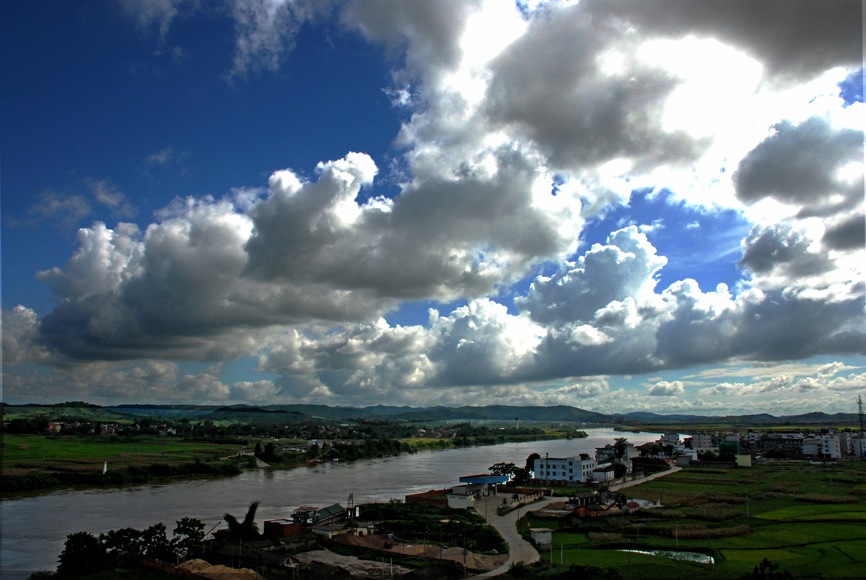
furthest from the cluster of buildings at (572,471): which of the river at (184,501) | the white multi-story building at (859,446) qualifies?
the white multi-story building at (859,446)

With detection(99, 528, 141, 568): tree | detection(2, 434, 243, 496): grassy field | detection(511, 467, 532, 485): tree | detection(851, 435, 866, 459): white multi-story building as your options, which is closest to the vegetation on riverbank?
detection(2, 434, 243, 496): grassy field

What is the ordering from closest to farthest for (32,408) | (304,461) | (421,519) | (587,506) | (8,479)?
(421,519), (587,506), (8,479), (304,461), (32,408)

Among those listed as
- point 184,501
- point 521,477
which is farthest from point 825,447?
point 184,501

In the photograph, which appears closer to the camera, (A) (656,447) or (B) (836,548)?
(B) (836,548)

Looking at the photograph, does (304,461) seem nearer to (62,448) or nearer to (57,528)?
(62,448)

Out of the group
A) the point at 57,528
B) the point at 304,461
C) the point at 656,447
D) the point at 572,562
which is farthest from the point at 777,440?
the point at 57,528

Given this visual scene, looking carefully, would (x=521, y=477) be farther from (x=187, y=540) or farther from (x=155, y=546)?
(x=155, y=546)

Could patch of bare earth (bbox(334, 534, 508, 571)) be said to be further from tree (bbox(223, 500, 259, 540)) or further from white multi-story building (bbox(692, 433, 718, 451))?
white multi-story building (bbox(692, 433, 718, 451))

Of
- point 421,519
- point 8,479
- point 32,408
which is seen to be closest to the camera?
point 421,519
